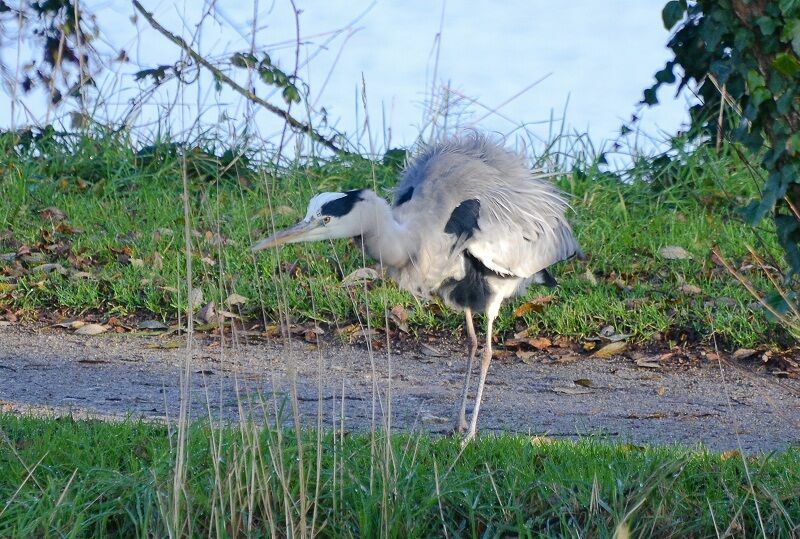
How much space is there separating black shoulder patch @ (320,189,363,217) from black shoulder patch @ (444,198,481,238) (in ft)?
2.19

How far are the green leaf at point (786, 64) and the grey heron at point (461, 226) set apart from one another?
2512mm

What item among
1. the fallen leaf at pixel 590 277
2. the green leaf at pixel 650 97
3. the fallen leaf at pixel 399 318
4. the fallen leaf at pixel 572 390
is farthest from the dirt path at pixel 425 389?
the green leaf at pixel 650 97

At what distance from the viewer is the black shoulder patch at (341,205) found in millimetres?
5125

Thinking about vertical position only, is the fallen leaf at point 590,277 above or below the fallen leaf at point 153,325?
above

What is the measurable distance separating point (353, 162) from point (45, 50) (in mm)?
3054

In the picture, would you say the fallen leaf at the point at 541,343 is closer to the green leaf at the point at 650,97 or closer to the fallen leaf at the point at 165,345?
the fallen leaf at the point at 165,345

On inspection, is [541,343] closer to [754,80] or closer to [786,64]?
[754,80]

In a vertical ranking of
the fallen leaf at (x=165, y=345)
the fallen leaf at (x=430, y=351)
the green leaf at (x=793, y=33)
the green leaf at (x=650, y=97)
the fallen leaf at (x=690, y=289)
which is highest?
the green leaf at (x=650, y=97)

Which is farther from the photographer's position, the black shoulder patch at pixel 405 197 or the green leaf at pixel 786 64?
the black shoulder patch at pixel 405 197

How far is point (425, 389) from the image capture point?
242 inches

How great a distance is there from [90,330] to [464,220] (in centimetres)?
291

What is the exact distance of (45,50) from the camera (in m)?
10.0

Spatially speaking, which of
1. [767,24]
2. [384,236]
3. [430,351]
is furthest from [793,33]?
[430,351]

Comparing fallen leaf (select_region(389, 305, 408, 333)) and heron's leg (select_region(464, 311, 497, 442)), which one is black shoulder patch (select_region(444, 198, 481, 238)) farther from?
fallen leaf (select_region(389, 305, 408, 333))
